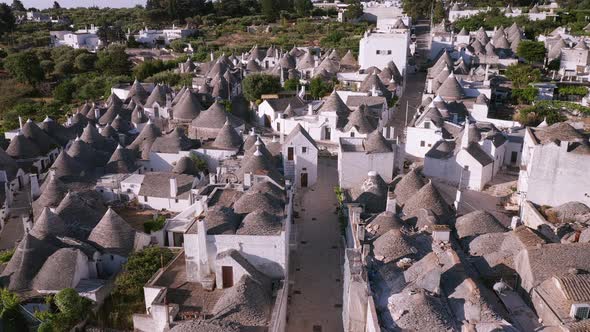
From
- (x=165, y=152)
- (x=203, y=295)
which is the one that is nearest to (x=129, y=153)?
(x=165, y=152)

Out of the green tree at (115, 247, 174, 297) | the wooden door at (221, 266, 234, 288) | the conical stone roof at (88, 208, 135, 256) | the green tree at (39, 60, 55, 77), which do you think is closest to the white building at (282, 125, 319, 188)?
the conical stone roof at (88, 208, 135, 256)

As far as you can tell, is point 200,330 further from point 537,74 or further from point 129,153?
point 537,74

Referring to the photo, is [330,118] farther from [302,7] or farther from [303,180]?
[302,7]

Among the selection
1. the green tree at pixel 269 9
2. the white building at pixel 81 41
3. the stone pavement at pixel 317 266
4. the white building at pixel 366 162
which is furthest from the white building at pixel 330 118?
the green tree at pixel 269 9

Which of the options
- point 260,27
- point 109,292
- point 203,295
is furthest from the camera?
point 260,27

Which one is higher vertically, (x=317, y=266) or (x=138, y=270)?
(x=138, y=270)

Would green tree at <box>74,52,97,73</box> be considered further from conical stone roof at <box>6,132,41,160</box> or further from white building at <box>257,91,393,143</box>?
white building at <box>257,91,393,143</box>

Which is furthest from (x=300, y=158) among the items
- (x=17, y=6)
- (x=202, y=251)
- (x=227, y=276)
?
(x=17, y=6)
